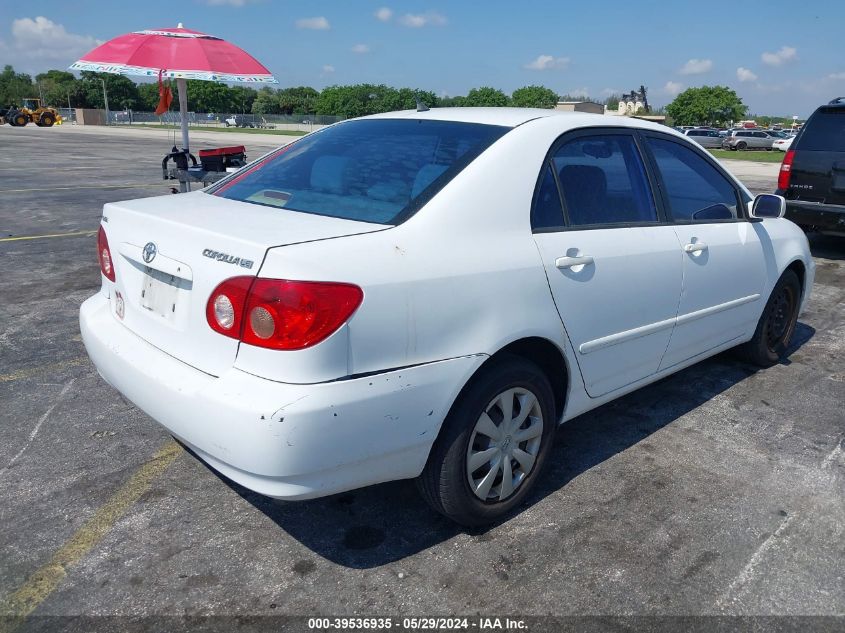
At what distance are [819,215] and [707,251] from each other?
5.39 metres

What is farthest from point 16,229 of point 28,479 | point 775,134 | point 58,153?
point 775,134

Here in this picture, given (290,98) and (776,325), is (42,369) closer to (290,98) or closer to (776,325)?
(776,325)

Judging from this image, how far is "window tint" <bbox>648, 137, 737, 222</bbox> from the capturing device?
145 inches

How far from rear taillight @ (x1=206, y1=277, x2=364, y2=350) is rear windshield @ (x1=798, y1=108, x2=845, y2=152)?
25.6 feet

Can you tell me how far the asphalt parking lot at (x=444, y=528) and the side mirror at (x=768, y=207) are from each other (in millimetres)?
1135

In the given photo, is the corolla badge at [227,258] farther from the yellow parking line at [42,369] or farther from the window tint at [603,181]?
the yellow parking line at [42,369]

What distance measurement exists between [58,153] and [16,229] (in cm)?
1815

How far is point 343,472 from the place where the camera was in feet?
7.55

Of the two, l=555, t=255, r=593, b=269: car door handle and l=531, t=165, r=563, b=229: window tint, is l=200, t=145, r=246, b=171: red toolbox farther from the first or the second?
l=555, t=255, r=593, b=269: car door handle

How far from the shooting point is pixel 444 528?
9.54 feet

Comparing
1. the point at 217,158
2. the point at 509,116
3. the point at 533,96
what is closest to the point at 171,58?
the point at 217,158

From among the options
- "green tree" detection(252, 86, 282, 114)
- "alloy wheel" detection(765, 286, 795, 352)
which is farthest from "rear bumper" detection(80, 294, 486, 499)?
"green tree" detection(252, 86, 282, 114)

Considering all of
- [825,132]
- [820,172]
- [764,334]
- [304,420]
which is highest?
[825,132]

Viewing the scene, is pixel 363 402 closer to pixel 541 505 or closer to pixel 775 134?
pixel 541 505
